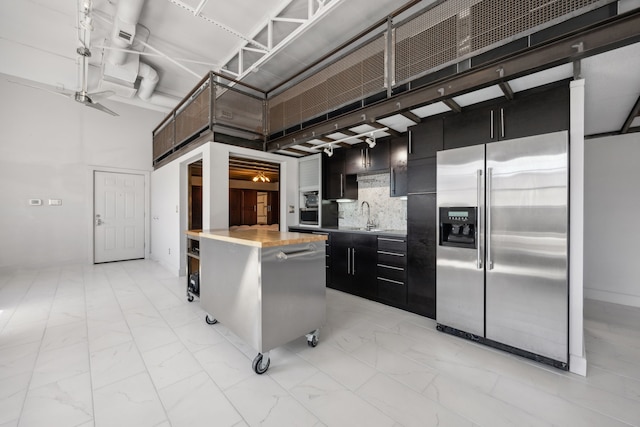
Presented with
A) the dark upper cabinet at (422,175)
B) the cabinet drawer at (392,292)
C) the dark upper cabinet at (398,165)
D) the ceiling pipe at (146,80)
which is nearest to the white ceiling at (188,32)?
the ceiling pipe at (146,80)

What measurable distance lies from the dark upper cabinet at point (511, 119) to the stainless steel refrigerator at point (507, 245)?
118 millimetres

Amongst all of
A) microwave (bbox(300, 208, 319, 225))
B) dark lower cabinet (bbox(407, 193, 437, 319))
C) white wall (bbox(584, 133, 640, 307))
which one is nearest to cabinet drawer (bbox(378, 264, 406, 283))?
dark lower cabinet (bbox(407, 193, 437, 319))

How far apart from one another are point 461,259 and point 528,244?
563mm

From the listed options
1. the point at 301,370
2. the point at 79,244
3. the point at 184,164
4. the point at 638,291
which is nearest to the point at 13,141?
the point at 79,244

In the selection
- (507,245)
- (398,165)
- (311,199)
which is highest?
(398,165)

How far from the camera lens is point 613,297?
3.59m

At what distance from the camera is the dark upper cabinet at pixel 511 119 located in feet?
7.05

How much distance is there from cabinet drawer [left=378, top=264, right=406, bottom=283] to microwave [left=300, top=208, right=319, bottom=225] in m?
1.64

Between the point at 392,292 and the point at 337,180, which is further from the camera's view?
the point at 337,180

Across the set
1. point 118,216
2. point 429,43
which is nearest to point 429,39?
point 429,43

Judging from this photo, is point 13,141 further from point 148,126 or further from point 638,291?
point 638,291

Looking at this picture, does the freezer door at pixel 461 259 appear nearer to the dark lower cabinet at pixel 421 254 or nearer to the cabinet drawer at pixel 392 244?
the dark lower cabinet at pixel 421 254

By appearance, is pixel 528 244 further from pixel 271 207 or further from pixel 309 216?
pixel 271 207

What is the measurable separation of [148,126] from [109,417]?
6.93 metres
